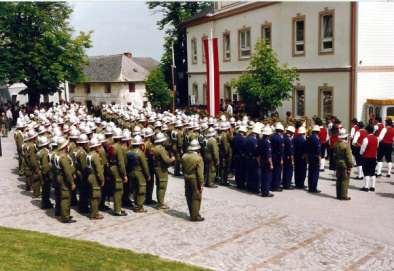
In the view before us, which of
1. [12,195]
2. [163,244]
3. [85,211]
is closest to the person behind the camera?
[163,244]

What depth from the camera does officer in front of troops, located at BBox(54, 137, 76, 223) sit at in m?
11.3

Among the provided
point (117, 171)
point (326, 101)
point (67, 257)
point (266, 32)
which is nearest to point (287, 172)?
point (117, 171)

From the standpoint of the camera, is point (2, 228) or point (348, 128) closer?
point (2, 228)

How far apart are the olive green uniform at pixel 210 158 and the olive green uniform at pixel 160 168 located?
2.36 metres

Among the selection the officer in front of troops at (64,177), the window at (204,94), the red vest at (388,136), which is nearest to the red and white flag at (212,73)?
the red vest at (388,136)

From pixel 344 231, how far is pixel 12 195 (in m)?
9.98

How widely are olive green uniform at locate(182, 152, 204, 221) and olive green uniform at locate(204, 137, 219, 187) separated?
123 inches

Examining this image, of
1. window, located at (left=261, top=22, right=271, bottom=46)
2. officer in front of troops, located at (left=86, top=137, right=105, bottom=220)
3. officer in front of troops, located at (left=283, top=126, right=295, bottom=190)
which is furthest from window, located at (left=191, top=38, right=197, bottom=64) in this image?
officer in front of troops, located at (left=86, top=137, right=105, bottom=220)

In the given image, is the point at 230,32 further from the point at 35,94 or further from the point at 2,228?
the point at 2,228

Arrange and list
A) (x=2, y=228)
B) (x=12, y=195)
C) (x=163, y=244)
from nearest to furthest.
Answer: (x=163, y=244)
(x=2, y=228)
(x=12, y=195)

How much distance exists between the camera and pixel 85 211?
493 inches

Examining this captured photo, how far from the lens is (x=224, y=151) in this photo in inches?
602

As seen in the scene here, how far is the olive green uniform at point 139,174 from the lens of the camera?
12.1 m

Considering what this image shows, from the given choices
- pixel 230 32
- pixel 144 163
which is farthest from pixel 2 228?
pixel 230 32
